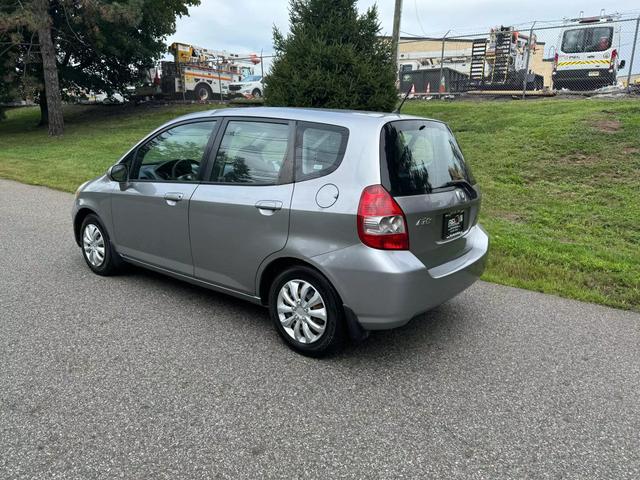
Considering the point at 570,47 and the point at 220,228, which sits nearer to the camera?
the point at 220,228

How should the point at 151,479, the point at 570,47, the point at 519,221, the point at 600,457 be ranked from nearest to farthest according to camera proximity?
the point at 151,479, the point at 600,457, the point at 519,221, the point at 570,47

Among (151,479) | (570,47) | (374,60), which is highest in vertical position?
(570,47)

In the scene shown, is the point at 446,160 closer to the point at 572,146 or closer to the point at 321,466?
the point at 321,466

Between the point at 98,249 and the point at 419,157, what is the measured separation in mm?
3351

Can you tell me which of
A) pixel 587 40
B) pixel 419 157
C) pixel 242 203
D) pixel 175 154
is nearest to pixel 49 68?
pixel 175 154

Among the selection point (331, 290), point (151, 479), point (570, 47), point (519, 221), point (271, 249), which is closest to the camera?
point (151, 479)

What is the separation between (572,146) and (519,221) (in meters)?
3.79

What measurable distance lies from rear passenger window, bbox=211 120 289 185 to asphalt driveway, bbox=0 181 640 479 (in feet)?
3.83

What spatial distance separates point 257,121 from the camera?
374 centimetres

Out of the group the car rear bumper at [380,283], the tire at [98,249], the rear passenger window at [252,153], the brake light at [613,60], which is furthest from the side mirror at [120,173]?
the brake light at [613,60]

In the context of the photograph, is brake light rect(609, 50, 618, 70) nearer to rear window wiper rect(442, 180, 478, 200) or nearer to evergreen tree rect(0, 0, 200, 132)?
rear window wiper rect(442, 180, 478, 200)

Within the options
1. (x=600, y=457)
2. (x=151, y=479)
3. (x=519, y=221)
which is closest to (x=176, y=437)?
(x=151, y=479)

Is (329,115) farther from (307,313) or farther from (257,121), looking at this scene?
(307,313)

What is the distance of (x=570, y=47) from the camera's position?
18312 mm
